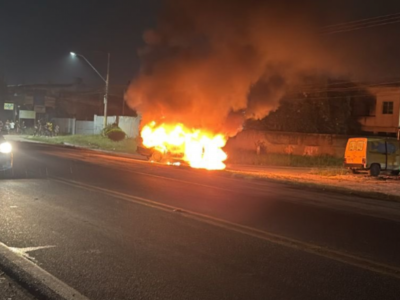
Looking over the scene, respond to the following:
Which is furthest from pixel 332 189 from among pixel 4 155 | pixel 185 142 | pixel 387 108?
pixel 387 108

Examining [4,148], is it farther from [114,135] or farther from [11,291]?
[114,135]

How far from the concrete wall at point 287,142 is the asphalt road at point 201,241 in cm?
1964

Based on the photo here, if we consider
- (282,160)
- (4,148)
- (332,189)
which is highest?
(4,148)

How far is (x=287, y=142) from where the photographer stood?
103 ft

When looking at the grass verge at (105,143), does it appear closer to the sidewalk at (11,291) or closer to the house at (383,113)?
the house at (383,113)

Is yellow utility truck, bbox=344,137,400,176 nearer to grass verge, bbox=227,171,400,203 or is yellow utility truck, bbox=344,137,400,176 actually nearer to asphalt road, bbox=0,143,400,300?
grass verge, bbox=227,171,400,203

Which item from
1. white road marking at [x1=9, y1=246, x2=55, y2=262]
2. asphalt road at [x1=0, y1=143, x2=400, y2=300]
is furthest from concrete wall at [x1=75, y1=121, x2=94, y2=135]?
white road marking at [x1=9, y1=246, x2=55, y2=262]

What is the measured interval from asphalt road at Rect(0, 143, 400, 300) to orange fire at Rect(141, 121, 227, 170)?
10570 mm

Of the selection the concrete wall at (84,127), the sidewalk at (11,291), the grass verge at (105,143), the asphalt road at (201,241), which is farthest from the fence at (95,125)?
the sidewalk at (11,291)

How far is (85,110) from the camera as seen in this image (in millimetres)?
67938

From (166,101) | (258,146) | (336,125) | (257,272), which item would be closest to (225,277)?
(257,272)

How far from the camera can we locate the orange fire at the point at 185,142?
2234 cm

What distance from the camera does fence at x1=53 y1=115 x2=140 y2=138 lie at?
39.2 meters

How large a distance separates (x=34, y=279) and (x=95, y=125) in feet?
139
